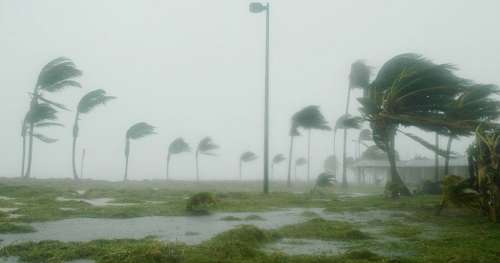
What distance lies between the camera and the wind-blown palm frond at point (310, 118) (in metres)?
41.8

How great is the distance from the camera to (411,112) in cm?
1942

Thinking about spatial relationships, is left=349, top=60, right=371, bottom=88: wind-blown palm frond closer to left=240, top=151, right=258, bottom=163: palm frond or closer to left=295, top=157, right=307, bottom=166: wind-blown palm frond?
left=240, top=151, right=258, bottom=163: palm frond

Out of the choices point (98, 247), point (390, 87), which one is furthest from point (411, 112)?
point (98, 247)

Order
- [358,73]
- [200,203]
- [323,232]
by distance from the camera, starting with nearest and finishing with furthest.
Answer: [323,232], [200,203], [358,73]

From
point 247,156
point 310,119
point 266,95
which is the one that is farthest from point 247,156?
point 266,95

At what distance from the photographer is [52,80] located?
30.3 m

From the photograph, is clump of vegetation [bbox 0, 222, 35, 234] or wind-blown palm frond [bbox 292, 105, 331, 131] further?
wind-blown palm frond [bbox 292, 105, 331, 131]

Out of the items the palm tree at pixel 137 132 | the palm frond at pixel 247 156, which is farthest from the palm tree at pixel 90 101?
the palm frond at pixel 247 156

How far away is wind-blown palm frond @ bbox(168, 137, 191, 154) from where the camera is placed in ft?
224

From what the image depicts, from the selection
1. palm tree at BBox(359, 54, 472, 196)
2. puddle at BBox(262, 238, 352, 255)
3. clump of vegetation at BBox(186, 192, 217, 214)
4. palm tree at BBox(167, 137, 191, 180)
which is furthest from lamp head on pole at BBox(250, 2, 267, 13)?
palm tree at BBox(167, 137, 191, 180)

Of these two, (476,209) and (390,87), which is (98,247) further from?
(390,87)

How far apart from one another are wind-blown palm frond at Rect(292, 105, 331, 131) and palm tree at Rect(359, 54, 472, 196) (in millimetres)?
20725

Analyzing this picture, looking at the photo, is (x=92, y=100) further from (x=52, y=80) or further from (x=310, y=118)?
(x=310, y=118)

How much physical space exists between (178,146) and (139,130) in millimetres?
17114
